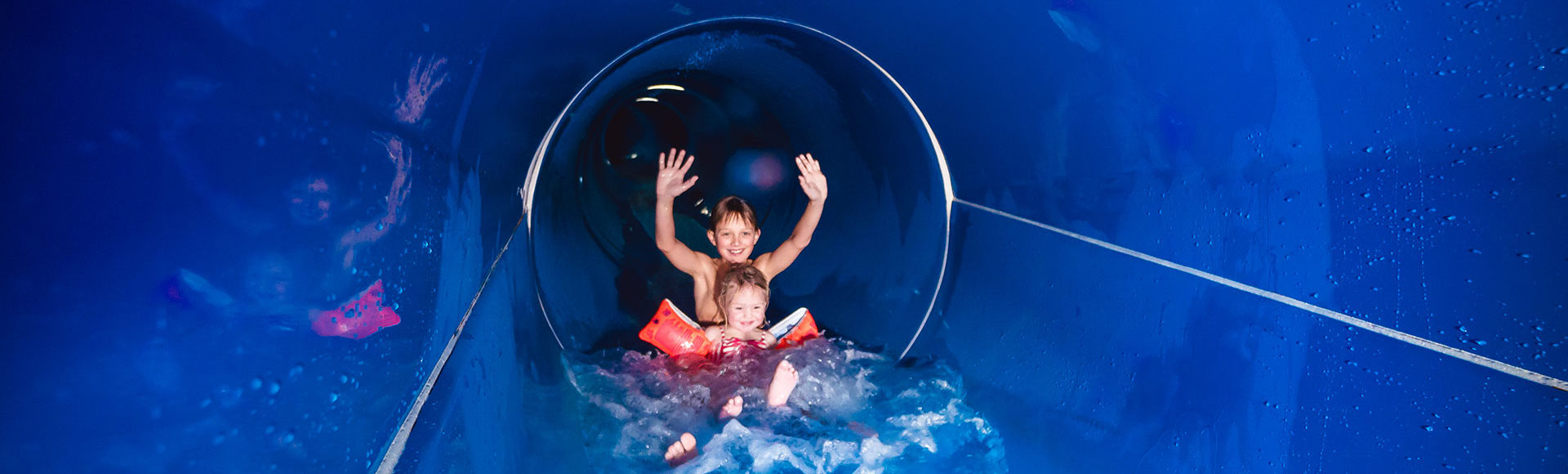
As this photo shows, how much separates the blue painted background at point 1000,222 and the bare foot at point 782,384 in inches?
26.3

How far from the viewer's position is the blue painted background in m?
0.75

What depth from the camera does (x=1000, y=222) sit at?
2.75 m

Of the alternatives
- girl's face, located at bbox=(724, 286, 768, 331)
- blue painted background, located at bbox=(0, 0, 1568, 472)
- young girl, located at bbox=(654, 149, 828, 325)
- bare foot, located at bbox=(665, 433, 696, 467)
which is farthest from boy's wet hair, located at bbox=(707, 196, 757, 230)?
bare foot, located at bbox=(665, 433, 696, 467)

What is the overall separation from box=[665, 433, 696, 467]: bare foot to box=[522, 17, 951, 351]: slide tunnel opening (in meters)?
0.98

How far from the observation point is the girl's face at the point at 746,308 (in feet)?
10.3

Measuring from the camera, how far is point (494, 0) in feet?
5.12

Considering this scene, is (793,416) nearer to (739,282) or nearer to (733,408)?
(733,408)

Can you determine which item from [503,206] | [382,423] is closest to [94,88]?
[382,423]

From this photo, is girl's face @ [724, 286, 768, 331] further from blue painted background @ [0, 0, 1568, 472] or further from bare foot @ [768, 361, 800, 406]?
blue painted background @ [0, 0, 1568, 472]

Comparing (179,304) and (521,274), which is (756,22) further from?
(179,304)

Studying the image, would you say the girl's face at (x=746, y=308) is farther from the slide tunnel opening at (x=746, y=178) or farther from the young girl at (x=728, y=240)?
the slide tunnel opening at (x=746, y=178)

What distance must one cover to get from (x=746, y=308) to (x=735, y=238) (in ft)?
1.47

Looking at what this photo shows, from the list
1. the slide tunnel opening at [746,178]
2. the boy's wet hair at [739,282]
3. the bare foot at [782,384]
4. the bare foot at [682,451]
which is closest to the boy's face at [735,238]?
the boy's wet hair at [739,282]

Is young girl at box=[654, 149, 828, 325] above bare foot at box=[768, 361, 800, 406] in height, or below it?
above
